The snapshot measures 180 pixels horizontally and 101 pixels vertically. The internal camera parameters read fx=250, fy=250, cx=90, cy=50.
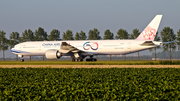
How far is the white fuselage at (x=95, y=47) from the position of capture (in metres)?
43.2

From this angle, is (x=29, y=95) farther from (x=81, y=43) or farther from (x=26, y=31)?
(x=26, y=31)

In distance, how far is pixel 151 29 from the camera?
4378 cm

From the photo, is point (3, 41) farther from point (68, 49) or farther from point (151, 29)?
point (151, 29)

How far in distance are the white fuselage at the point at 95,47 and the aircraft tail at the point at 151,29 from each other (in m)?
2.08

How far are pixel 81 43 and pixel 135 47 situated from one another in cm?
996

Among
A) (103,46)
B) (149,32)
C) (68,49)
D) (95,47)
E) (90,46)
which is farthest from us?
(68,49)

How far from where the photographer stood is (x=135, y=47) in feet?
141

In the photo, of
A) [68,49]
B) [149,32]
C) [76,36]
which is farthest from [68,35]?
[149,32]

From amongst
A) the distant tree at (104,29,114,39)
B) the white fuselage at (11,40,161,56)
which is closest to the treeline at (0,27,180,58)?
the distant tree at (104,29,114,39)

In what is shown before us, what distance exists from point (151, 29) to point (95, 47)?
10.3 metres

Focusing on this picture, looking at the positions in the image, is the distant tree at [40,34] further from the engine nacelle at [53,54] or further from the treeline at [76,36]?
the engine nacelle at [53,54]

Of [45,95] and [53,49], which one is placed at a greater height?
[53,49]

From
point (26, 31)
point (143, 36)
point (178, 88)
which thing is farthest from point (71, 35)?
point (178, 88)

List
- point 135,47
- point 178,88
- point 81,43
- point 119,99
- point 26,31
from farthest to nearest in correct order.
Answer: point 26,31, point 81,43, point 135,47, point 178,88, point 119,99
